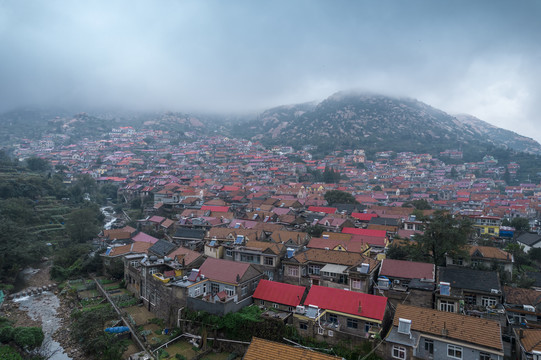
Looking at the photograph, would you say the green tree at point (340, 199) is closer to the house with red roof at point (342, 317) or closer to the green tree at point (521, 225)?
the green tree at point (521, 225)

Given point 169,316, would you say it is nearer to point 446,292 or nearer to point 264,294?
point 264,294

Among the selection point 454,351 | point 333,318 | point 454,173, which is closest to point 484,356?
point 454,351

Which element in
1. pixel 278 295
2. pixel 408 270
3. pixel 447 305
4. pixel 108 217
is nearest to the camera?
pixel 447 305

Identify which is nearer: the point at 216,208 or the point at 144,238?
the point at 144,238

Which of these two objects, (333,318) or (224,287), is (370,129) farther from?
(333,318)

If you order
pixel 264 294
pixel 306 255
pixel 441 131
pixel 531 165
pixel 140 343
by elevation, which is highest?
pixel 441 131

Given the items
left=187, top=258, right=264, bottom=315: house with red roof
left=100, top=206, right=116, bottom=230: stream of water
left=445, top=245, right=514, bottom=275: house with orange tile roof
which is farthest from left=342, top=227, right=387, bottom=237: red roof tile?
left=100, top=206, right=116, bottom=230: stream of water

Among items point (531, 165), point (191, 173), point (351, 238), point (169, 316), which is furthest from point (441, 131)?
point (169, 316)
